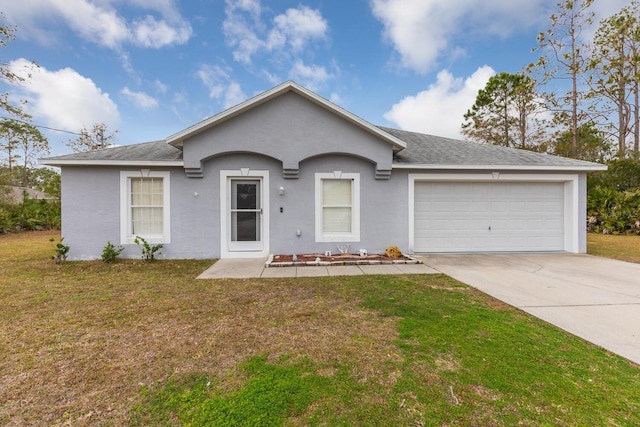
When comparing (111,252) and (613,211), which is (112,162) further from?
(613,211)

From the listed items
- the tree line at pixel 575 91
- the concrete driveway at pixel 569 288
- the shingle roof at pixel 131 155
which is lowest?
the concrete driveway at pixel 569 288

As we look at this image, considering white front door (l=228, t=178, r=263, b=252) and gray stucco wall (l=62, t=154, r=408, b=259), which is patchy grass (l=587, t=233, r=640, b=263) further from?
white front door (l=228, t=178, r=263, b=252)

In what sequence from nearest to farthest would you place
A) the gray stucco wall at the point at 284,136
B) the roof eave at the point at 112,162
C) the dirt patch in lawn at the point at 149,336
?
the dirt patch in lawn at the point at 149,336 < the roof eave at the point at 112,162 < the gray stucco wall at the point at 284,136

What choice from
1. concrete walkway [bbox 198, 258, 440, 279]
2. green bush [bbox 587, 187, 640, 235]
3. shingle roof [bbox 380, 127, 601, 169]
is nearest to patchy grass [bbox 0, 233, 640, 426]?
concrete walkway [bbox 198, 258, 440, 279]

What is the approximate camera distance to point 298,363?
267cm

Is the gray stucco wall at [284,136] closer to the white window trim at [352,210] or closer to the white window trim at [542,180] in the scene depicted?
the white window trim at [352,210]

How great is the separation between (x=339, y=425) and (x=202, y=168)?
23.5 feet

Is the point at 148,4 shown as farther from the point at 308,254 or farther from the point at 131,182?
the point at 308,254

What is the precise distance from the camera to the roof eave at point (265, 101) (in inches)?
284

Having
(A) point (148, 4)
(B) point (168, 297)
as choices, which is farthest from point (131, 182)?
(A) point (148, 4)

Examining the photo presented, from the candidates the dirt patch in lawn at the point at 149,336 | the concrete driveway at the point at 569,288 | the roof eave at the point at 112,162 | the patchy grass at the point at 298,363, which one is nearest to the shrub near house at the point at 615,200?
the concrete driveway at the point at 569,288

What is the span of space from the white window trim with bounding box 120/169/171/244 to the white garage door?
7301 millimetres

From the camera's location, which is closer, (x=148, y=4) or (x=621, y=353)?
(x=621, y=353)

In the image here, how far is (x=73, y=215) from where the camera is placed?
7.39m
